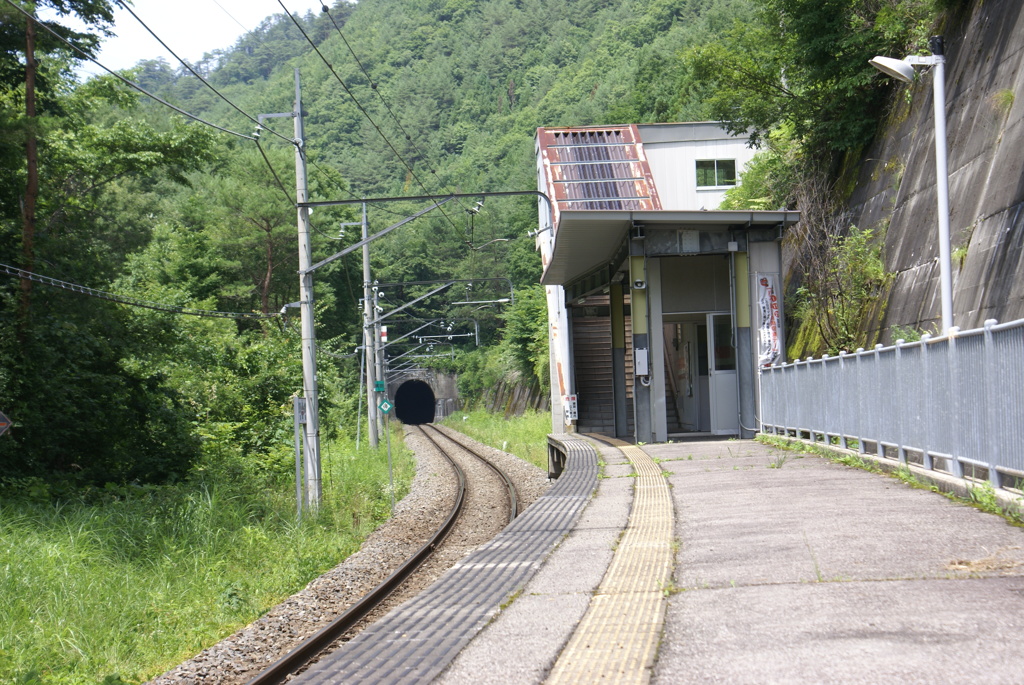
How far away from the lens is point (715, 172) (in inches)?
1457

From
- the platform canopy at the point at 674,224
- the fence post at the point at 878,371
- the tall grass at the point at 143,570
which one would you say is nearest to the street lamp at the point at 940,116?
the fence post at the point at 878,371

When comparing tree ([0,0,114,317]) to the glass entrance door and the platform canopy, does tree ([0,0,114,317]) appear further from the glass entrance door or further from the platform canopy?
the glass entrance door

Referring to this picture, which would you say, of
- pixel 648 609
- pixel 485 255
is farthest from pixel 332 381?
pixel 648 609

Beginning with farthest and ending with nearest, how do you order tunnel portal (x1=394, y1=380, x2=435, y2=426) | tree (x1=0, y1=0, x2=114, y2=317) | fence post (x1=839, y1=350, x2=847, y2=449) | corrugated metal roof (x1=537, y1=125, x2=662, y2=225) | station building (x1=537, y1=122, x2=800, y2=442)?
1. tunnel portal (x1=394, y1=380, x2=435, y2=426)
2. corrugated metal roof (x1=537, y1=125, x2=662, y2=225)
3. station building (x1=537, y1=122, x2=800, y2=442)
4. tree (x1=0, y1=0, x2=114, y2=317)
5. fence post (x1=839, y1=350, x2=847, y2=449)

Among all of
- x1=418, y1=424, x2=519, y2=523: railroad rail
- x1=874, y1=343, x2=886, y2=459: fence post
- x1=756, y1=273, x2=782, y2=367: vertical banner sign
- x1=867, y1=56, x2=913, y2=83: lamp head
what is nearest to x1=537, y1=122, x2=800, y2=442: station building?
x1=756, y1=273, x2=782, y2=367: vertical banner sign

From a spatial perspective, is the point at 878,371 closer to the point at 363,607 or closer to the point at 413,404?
the point at 363,607

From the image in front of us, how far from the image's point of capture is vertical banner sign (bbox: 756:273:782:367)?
20.1 m

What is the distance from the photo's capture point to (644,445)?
1983 centimetres

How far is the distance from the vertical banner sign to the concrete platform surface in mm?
10380

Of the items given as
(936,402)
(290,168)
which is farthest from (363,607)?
(290,168)

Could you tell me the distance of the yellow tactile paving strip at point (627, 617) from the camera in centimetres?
451

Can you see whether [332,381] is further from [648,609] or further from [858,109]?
[648,609]

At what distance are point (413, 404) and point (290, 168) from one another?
44.8m

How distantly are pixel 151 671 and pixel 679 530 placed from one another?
4.63 m
